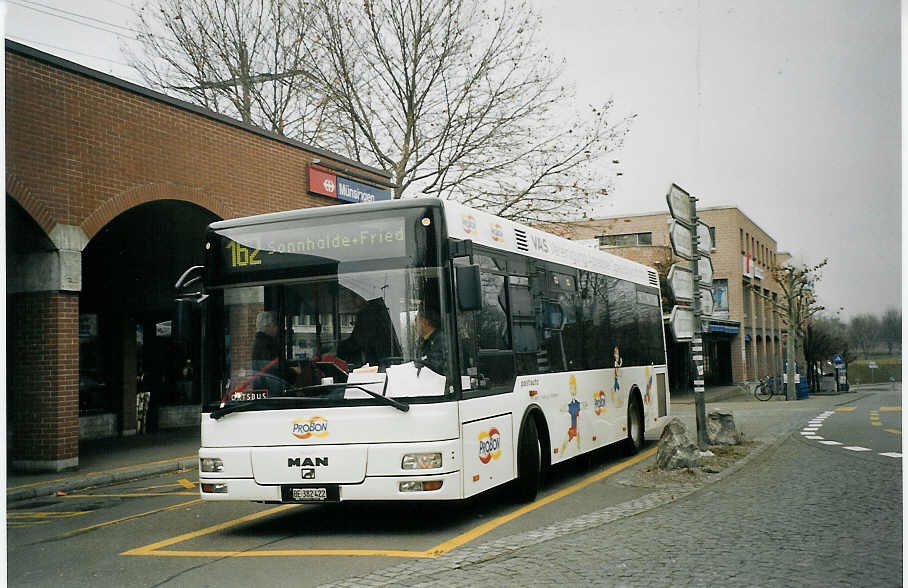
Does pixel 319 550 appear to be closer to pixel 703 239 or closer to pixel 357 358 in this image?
pixel 357 358

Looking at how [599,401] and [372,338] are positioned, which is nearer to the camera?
[372,338]

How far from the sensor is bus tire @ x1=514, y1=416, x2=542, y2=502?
9508mm

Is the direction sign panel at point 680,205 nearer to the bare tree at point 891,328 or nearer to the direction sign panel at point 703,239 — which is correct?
the direction sign panel at point 703,239

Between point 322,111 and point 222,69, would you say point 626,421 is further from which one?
point 222,69

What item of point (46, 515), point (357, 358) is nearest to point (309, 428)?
point (357, 358)

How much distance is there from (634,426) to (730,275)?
124 ft

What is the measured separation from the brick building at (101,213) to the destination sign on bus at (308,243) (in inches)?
252

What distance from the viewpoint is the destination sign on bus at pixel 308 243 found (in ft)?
27.3

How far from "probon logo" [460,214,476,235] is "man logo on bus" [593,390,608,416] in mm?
4028

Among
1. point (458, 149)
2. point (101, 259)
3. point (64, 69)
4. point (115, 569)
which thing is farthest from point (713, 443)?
point (458, 149)

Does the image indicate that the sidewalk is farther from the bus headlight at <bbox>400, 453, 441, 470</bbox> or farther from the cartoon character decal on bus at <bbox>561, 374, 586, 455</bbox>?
the cartoon character decal on bus at <bbox>561, 374, 586, 455</bbox>

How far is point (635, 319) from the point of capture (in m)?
14.8

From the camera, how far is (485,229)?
30.8 ft

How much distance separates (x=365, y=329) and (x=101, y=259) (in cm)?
1424
